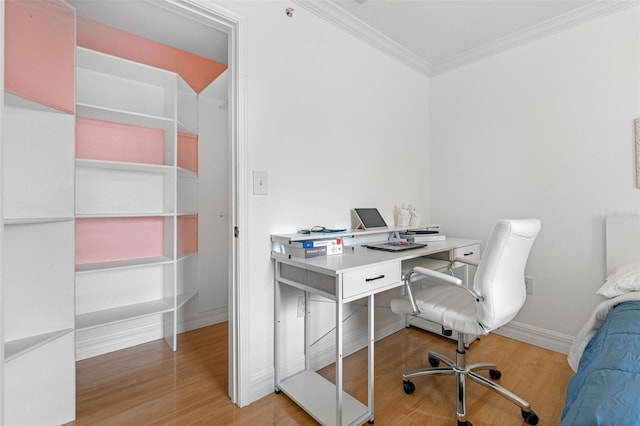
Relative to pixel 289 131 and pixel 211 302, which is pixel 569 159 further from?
pixel 211 302

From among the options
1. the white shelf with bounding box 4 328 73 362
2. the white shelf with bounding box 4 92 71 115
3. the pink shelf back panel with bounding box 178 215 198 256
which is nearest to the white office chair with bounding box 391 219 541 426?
the white shelf with bounding box 4 328 73 362

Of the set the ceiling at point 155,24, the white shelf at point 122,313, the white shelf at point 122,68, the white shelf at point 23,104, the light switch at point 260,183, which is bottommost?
the white shelf at point 122,313

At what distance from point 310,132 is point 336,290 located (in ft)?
3.63

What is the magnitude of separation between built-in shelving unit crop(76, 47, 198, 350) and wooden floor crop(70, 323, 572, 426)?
1.05 feet

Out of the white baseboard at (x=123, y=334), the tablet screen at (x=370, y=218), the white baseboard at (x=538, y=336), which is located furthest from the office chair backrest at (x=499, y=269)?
the white baseboard at (x=123, y=334)

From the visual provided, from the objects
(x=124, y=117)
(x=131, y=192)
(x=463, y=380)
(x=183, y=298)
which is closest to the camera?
(x=463, y=380)

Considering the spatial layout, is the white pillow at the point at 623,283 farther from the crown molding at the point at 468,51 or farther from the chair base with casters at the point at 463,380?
the crown molding at the point at 468,51

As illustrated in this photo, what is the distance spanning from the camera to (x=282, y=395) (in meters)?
1.71

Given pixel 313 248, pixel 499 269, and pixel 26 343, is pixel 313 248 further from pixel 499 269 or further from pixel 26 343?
pixel 26 343

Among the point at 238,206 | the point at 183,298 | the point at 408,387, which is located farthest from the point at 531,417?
the point at 183,298

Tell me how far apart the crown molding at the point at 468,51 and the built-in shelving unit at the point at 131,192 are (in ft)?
4.05

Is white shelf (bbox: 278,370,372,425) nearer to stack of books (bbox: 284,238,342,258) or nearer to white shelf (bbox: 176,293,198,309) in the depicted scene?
stack of books (bbox: 284,238,342,258)

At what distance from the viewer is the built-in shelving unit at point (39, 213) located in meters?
1.30

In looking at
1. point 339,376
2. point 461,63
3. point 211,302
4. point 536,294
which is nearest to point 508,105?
point 461,63
